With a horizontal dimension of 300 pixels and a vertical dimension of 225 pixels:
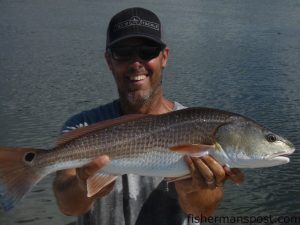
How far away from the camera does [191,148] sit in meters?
4.16

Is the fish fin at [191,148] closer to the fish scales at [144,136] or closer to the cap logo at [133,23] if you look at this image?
the fish scales at [144,136]

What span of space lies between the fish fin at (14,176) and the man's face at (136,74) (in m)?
1.25

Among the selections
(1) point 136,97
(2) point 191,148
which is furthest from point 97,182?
(1) point 136,97

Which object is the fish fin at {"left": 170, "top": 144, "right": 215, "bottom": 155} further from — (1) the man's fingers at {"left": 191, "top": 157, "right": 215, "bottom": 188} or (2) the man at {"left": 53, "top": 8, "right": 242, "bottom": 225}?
(2) the man at {"left": 53, "top": 8, "right": 242, "bottom": 225}

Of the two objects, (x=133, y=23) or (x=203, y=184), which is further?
(x=133, y=23)

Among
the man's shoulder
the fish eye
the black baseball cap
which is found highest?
the black baseball cap

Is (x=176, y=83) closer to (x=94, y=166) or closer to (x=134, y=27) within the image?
(x=134, y=27)

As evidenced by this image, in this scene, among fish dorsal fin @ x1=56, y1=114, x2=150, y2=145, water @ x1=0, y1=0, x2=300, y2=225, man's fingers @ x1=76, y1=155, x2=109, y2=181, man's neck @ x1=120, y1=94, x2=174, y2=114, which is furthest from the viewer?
water @ x1=0, y1=0, x2=300, y2=225

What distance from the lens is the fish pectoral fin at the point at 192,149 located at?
4164 millimetres

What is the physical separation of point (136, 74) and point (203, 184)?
138 centimetres

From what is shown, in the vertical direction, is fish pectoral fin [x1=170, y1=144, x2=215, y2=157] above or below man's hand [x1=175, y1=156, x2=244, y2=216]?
above

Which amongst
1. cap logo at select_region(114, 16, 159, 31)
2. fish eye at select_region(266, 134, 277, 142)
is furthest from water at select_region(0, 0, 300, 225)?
fish eye at select_region(266, 134, 277, 142)

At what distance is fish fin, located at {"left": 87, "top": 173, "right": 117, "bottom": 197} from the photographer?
14.3 feet

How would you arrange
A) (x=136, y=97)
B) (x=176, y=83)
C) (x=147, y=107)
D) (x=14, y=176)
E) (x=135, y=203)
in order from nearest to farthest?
(x=14, y=176) → (x=135, y=203) → (x=136, y=97) → (x=147, y=107) → (x=176, y=83)
